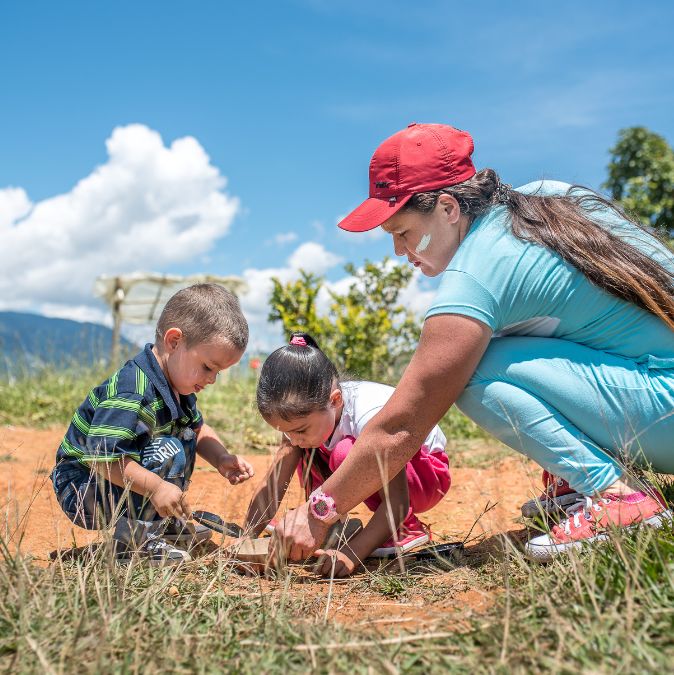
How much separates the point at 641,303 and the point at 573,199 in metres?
0.46

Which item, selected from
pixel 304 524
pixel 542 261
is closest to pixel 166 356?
pixel 304 524

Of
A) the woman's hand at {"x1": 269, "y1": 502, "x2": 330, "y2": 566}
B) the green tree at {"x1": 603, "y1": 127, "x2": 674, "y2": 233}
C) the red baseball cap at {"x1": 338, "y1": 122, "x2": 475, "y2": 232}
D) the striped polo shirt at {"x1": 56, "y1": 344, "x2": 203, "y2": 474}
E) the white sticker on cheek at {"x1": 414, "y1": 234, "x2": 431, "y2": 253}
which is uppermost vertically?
the green tree at {"x1": 603, "y1": 127, "x2": 674, "y2": 233}

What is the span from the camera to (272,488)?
2801mm

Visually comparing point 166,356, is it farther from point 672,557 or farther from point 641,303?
point 672,557

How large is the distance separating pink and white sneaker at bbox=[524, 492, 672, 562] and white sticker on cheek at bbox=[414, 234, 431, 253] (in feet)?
3.08

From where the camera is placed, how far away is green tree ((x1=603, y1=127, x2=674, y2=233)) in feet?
42.1

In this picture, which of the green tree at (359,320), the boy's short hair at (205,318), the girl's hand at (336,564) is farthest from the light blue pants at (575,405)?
the green tree at (359,320)

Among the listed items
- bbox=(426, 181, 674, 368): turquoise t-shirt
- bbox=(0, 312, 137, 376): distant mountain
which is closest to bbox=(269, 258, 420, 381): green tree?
bbox=(0, 312, 137, 376): distant mountain

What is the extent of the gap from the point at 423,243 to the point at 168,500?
1245 mm

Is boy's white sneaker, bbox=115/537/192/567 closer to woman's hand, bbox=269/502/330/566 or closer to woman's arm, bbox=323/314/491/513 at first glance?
woman's hand, bbox=269/502/330/566

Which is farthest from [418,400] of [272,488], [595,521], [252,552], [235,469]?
[235,469]

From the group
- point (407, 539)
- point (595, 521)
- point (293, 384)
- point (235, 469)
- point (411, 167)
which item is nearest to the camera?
point (595, 521)

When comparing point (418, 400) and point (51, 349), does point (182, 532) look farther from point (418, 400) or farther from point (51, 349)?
point (51, 349)

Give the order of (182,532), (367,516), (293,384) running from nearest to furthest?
(293,384), (182,532), (367,516)
